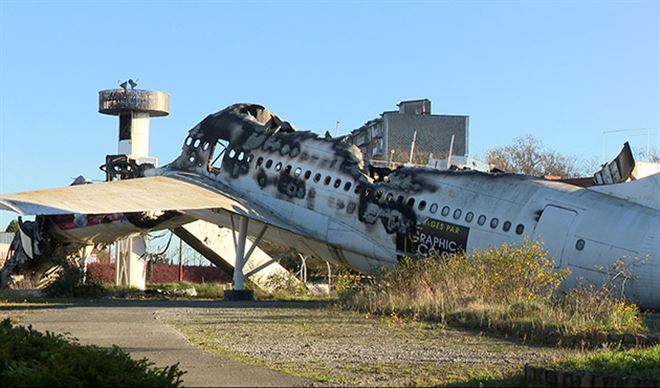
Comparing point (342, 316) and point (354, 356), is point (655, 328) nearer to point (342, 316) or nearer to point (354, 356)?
point (342, 316)

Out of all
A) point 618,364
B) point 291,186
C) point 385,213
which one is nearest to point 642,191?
point 385,213

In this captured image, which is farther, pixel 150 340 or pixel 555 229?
pixel 555 229

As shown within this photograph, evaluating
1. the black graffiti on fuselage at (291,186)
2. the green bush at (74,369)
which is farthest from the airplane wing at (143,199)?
the green bush at (74,369)

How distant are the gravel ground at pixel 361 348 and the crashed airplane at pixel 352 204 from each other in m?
5.76

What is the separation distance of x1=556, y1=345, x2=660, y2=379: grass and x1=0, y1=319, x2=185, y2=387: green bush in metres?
4.82

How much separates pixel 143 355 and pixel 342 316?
360 inches

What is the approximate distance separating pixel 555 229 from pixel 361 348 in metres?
10.9

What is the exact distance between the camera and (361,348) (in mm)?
14438

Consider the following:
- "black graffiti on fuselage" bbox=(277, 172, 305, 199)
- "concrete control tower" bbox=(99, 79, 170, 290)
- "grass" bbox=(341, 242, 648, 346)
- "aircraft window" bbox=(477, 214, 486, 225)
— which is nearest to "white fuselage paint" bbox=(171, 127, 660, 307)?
"aircraft window" bbox=(477, 214, 486, 225)

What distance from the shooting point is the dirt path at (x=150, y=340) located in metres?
10.6

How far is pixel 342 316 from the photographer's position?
21453 millimetres

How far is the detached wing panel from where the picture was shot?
2477 cm

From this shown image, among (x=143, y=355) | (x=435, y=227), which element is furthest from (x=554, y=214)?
(x=143, y=355)

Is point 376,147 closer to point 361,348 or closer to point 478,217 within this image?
point 478,217
